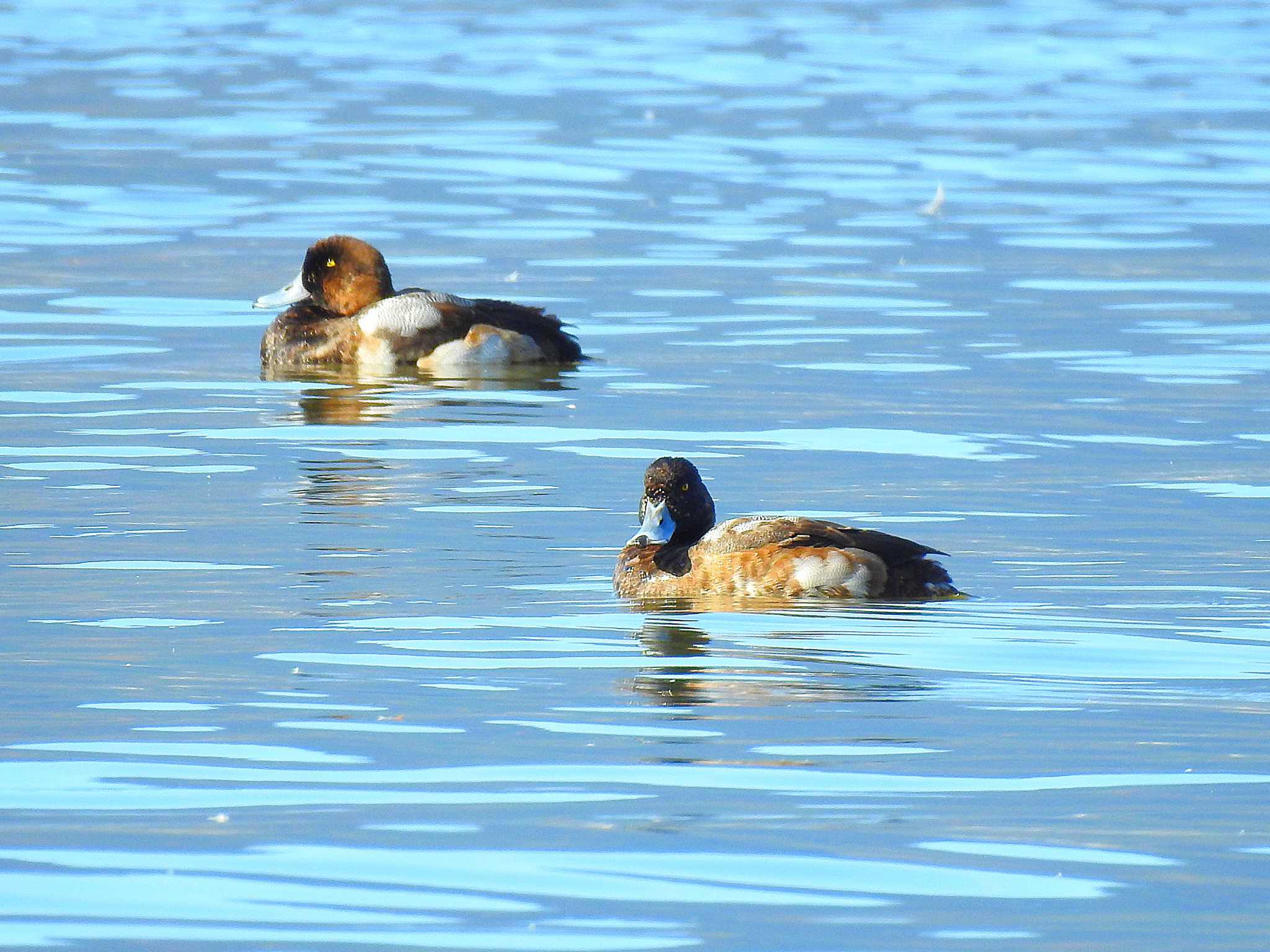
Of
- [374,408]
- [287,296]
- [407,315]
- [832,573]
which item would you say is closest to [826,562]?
[832,573]

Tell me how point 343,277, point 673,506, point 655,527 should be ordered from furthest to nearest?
point 343,277 < point 673,506 < point 655,527

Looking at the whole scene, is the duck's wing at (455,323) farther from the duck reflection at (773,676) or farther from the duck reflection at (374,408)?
the duck reflection at (773,676)

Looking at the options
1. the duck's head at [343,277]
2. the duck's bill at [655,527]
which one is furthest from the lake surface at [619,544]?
the duck's head at [343,277]

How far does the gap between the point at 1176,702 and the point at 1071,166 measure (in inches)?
742

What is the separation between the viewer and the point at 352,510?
11.3 meters

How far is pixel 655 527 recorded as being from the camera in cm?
991

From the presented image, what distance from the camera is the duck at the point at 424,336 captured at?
53.3ft

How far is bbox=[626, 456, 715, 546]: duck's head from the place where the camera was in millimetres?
9938

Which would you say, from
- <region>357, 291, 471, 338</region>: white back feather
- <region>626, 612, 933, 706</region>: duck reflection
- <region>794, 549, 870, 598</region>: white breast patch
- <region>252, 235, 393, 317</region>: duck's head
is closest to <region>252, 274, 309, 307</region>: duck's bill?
<region>252, 235, 393, 317</region>: duck's head

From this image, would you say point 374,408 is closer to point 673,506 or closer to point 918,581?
point 673,506

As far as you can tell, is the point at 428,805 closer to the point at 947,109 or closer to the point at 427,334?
the point at 427,334

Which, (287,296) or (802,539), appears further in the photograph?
(287,296)

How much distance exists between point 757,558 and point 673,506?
1.73 feet

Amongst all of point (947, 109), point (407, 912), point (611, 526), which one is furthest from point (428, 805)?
point (947, 109)
